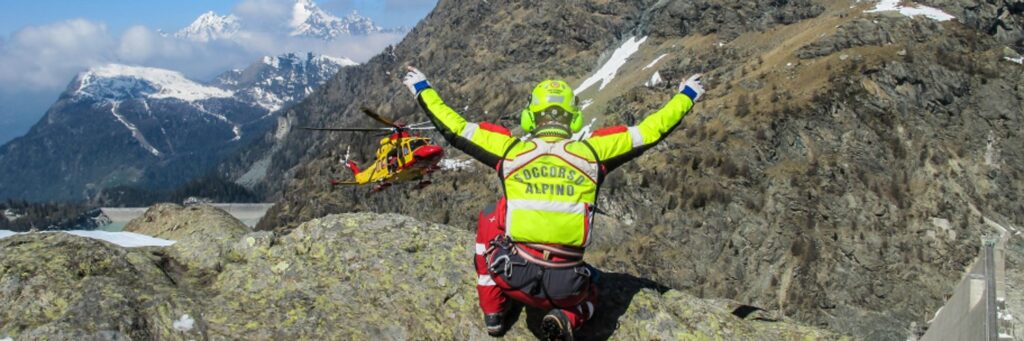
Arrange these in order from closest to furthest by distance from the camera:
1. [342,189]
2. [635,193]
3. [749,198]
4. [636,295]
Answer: [636,295], [749,198], [635,193], [342,189]

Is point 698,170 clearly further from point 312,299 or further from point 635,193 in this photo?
point 312,299

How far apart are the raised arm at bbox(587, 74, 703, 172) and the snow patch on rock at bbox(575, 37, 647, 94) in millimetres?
128842

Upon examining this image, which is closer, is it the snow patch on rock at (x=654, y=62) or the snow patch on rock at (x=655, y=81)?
the snow patch on rock at (x=655, y=81)

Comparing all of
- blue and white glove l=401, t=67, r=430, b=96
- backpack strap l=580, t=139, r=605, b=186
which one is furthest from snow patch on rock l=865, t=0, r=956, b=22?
blue and white glove l=401, t=67, r=430, b=96

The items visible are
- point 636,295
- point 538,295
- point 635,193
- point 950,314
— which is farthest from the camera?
point 635,193

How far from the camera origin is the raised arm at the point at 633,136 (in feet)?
27.3

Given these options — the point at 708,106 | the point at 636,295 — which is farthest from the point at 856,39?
the point at 636,295

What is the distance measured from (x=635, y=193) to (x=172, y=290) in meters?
76.7

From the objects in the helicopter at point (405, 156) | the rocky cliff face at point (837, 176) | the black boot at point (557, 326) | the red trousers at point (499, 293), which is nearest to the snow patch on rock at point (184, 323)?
the red trousers at point (499, 293)

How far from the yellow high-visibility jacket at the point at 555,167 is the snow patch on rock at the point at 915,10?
105161 mm

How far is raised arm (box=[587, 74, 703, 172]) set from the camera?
833cm

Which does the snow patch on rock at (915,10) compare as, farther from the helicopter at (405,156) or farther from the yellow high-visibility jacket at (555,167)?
the yellow high-visibility jacket at (555,167)

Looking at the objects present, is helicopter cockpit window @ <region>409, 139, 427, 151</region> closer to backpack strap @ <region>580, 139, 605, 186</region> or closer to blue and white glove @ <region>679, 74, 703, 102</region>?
A: blue and white glove @ <region>679, 74, 703, 102</region>

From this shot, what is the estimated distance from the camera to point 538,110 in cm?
854
